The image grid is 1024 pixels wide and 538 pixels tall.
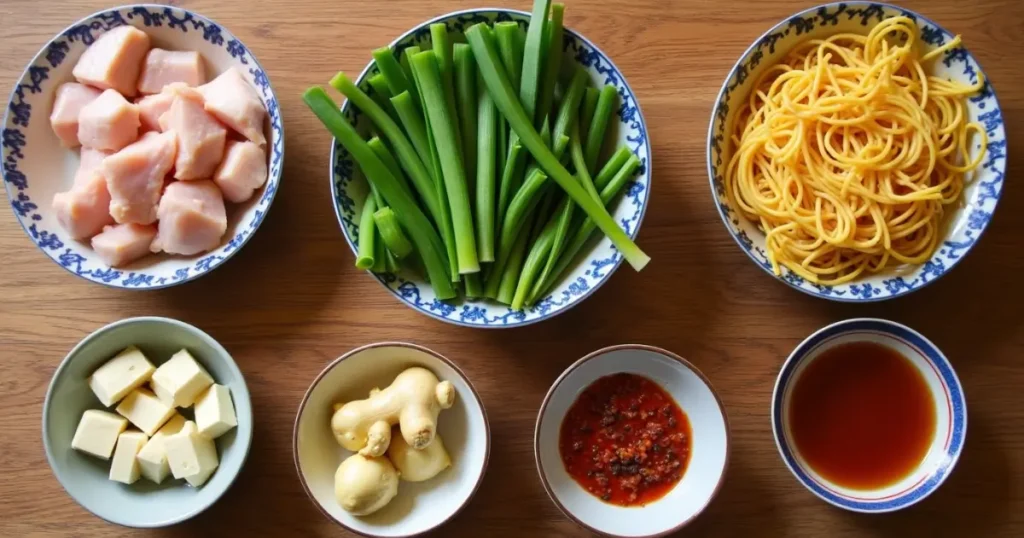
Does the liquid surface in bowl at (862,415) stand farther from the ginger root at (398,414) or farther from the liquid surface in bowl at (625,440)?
the ginger root at (398,414)

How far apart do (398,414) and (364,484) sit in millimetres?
154

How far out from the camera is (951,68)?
1.61 m

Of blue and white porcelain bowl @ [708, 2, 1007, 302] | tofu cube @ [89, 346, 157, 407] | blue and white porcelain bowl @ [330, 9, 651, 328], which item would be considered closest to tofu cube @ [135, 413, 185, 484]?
tofu cube @ [89, 346, 157, 407]

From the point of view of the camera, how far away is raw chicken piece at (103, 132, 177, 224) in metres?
1.59

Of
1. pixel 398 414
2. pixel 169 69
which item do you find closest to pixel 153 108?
pixel 169 69

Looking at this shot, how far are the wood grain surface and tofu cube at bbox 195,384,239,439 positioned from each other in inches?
4.1

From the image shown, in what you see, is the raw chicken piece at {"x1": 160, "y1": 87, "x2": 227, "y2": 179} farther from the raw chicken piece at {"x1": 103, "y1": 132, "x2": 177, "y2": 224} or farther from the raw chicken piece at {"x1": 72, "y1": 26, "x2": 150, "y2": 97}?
the raw chicken piece at {"x1": 72, "y1": 26, "x2": 150, "y2": 97}

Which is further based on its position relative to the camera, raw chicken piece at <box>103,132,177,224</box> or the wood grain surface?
the wood grain surface

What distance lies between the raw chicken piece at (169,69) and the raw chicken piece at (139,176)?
14 centimetres

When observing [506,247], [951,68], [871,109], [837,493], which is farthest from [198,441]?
[951,68]

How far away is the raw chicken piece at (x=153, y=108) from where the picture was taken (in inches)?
64.9

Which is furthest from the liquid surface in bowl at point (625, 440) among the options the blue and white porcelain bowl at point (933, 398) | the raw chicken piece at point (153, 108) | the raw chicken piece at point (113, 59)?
Answer: the raw chicken piece at point (113, 59)

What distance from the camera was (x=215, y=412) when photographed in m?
1.59

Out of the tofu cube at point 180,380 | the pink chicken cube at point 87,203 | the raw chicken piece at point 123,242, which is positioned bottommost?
the tofu cube at point 180,380
